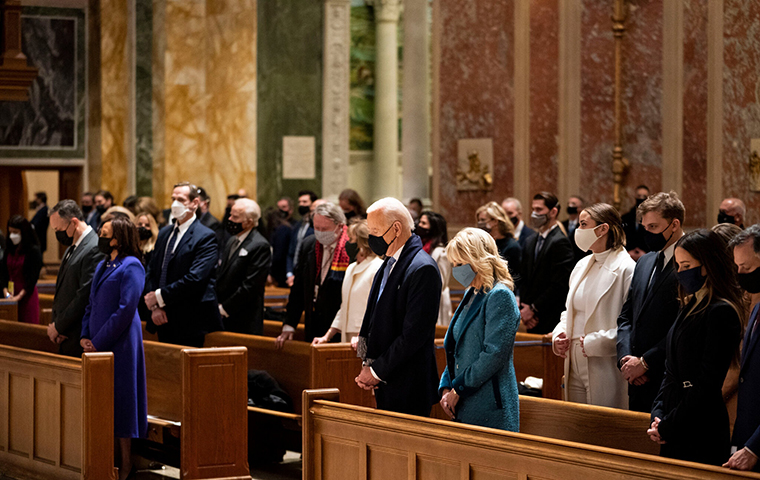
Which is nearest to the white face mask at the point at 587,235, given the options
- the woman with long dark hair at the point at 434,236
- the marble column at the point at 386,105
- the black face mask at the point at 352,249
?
the black face mask at the point at 352,249

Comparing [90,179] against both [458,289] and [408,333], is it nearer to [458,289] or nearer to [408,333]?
[458,289]

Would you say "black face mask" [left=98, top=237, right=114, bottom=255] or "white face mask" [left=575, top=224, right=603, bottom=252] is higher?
"white face mask" [left=575, top=224, right=603, bottom=252]

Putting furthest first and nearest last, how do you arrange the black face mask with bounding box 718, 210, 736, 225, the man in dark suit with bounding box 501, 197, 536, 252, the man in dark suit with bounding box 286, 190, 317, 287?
the man in dark suit with bounding box 286, 190, 317, 287
the man in dark suit with bounding box 501, 197, 536, 252
the black face mask with bounding box 718, 210, 736, 225

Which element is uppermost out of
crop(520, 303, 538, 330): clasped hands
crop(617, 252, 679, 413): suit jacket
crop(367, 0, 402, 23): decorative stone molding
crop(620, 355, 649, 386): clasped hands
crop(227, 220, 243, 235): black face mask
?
crop(367, 0, 402, 23): decorative stone molding

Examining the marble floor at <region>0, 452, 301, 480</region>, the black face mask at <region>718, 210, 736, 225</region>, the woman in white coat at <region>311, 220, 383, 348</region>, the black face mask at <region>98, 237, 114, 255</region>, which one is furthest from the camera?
the black face mask at <region>718, 210, 736, 225</region>

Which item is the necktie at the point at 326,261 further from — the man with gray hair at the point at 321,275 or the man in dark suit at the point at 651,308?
the man in dark suit at the point at 651,308

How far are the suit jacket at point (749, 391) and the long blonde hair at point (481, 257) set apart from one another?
43.8 inches

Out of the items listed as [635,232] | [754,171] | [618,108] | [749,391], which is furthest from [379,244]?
[618,108]

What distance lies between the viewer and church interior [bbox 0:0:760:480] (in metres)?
4.93

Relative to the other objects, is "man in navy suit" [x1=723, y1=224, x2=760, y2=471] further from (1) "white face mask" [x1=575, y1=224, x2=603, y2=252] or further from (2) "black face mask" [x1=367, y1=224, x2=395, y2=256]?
(2) "black face mask" [x1=367, y1=224, x2=395, y2=256]

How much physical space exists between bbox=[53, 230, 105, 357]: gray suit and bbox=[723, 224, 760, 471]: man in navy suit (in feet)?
13.7

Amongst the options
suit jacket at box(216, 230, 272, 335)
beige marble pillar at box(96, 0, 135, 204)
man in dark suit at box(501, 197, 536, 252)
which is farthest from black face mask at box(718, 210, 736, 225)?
beige marble pillar at box(96, 0, 135, 204)

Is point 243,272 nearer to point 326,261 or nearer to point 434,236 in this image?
point 326,261

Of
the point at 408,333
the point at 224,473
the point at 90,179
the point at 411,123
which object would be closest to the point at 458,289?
the point at 411,123
